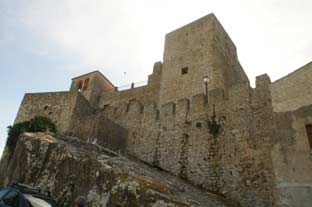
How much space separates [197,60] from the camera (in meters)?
15.4

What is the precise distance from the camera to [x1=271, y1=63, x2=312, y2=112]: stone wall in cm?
768

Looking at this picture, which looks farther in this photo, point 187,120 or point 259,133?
point 187,120

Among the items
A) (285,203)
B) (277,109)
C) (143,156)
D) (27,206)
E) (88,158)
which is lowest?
(27,206)

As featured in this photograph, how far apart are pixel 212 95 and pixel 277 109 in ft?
12.8

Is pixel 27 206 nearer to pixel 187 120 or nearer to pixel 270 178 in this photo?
pixel 270 178

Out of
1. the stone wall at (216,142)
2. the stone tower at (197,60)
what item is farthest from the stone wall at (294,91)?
the stone tower at (197,60)

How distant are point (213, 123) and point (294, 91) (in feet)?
13.0


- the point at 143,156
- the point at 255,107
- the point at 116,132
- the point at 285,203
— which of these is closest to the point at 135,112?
the point at 116,132

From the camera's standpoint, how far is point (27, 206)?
5.32 meters

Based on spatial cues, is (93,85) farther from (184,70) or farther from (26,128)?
(184,70)

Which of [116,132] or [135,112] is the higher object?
[135,112]

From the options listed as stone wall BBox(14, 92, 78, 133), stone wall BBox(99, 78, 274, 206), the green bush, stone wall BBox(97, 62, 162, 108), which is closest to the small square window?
stone wall BBox(99, 78, 274, 206)

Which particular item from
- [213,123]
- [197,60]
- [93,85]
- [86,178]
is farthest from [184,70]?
[93,85]

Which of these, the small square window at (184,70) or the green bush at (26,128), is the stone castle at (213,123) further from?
the green bush at (26,128)
